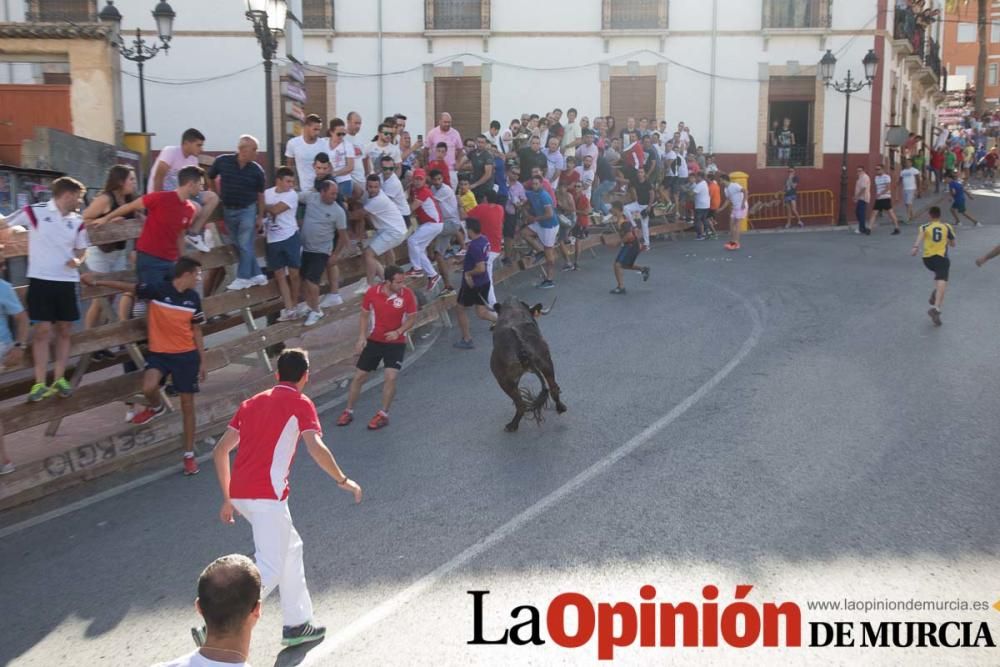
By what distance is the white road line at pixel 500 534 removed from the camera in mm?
5559

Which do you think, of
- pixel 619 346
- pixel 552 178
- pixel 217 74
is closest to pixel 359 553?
pixel 619 346

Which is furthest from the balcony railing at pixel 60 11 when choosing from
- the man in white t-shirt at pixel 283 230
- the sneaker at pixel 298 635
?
the sneaker at pixel 298 635

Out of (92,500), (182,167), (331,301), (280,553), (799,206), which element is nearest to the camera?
(280,553)

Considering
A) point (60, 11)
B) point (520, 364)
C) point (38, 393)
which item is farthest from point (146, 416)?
point (60, 11)

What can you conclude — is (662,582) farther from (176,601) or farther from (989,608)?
(176,601)

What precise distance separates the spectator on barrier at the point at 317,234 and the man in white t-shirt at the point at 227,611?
8306mm

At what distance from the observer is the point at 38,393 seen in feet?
27.3

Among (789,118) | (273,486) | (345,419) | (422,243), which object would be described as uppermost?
(789,118)

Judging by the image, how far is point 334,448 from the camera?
9.18 metres

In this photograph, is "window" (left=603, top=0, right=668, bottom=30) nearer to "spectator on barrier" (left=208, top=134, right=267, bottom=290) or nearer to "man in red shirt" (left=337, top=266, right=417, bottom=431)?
"spectator on barrier" (left=208, top=134, right=267, bottom=290)

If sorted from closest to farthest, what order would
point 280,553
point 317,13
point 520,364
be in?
1. point 280,553
2. point 520,364
3. point 317,13

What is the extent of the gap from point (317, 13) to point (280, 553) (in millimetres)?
25234

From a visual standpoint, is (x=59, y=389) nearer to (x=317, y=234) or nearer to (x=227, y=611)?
(x=317, y=234)

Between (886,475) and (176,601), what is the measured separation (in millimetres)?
5451
